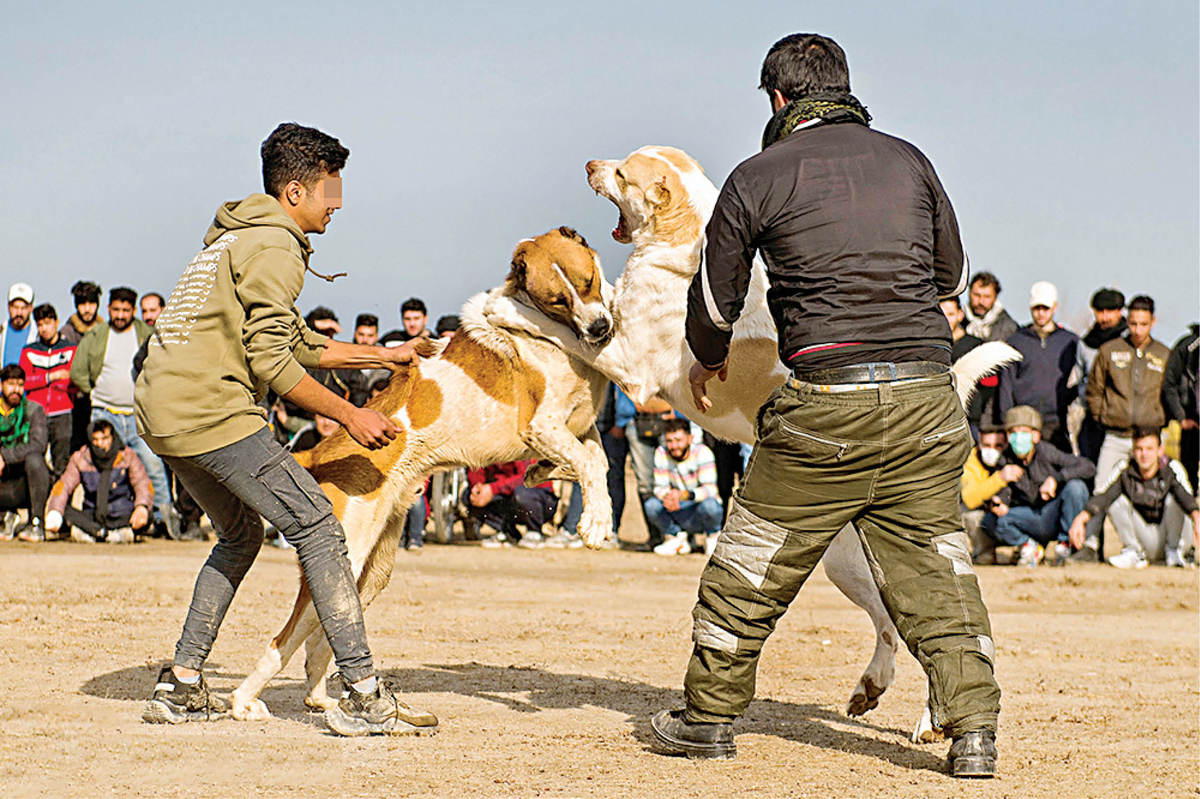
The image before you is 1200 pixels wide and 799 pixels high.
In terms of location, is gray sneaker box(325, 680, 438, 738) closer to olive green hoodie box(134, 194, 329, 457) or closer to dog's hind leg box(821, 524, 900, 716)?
olive green hoodie box(134, 194, 329, 457)

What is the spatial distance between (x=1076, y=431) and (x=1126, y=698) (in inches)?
305

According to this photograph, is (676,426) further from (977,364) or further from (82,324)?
(977,364)

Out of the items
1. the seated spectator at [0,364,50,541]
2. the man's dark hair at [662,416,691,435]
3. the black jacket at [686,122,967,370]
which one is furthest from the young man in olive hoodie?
the seated spectator at [0,364,50,541]

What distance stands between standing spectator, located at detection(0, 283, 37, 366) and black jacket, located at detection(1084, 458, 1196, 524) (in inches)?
459

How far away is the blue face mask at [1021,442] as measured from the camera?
13719mm

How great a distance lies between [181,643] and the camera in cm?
593

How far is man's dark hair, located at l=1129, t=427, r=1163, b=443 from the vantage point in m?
13.5

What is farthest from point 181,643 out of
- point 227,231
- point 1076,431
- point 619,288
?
point 1076,431

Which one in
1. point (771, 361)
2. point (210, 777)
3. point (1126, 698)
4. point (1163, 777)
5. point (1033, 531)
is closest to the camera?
point (210, 777)

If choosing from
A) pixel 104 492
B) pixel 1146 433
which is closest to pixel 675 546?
pixel 1146 433

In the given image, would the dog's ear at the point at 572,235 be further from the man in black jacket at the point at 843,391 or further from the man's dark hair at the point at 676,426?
the man's dark hair at the point at 676,426

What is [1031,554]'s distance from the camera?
45.2 ft

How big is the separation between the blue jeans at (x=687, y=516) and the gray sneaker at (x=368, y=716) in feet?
29.6

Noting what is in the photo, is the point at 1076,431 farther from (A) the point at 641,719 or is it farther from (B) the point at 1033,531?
(A) the point at 641,719
